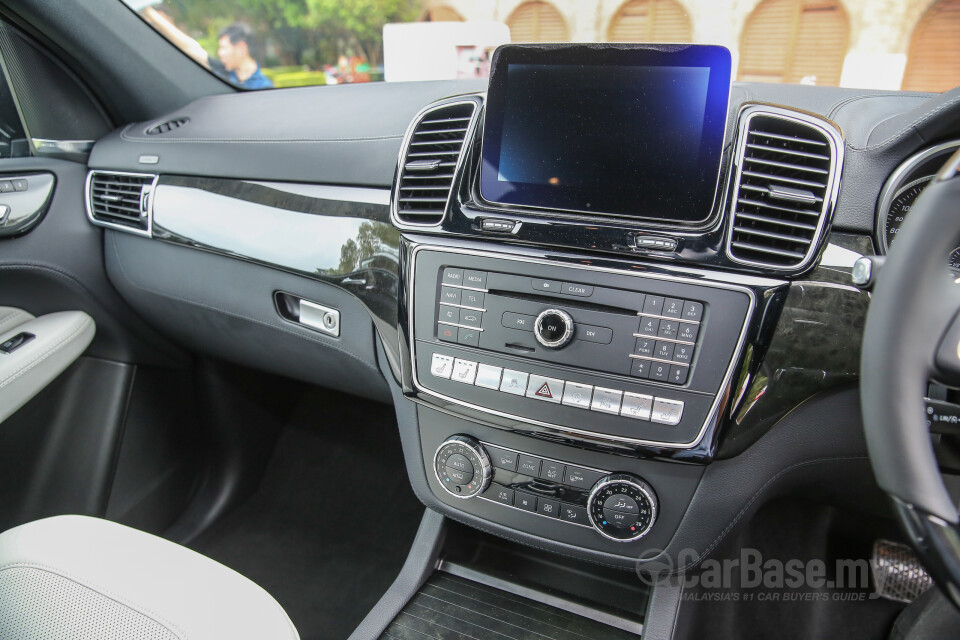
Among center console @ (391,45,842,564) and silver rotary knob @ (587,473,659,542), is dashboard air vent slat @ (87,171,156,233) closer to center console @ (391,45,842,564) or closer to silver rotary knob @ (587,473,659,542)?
center console @ (391,45,842,564)

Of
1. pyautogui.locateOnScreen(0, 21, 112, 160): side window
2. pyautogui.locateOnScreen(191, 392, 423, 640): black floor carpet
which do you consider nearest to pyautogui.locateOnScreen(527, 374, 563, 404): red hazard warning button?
pyautogui.locateOnScreen(191, 392, 423, 640): black floor carpet

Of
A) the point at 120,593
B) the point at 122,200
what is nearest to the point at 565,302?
the point at 120,593

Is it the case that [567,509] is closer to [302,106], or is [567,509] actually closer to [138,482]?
[302,106]

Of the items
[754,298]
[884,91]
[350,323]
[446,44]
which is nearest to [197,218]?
[350,323]

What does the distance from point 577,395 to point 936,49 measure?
76cm

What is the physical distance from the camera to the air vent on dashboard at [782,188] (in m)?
0.83

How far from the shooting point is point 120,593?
868mm

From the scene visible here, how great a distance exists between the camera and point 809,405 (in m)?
0.98

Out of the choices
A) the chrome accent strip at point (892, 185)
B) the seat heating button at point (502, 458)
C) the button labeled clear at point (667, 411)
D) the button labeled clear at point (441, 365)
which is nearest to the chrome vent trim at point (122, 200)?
the button labeled clear at point (441, 365)

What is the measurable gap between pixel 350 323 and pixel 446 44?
0.62m

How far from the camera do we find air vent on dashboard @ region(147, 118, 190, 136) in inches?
63.1

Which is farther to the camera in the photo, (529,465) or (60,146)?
(60,146)

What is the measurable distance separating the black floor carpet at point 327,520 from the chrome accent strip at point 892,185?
49.9 inches

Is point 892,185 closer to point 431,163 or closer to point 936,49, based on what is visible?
point 936,49
